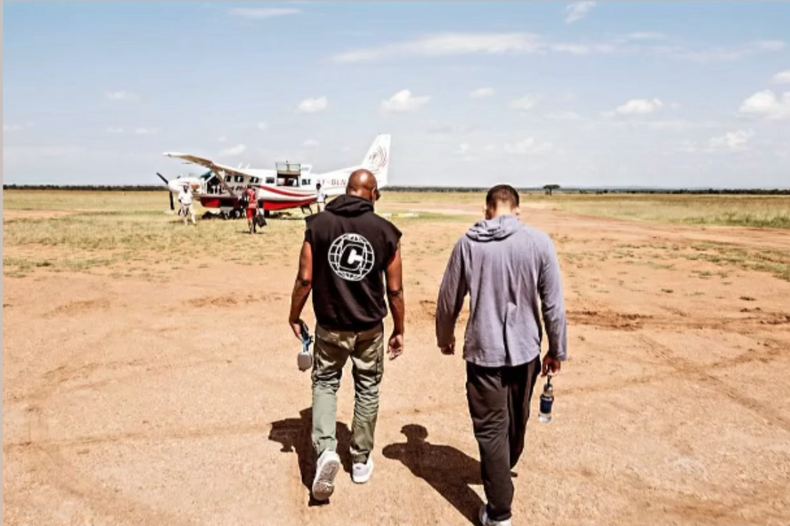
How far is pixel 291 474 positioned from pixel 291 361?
2811mm

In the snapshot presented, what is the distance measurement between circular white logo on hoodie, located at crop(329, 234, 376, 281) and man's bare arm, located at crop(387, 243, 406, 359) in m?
0.18

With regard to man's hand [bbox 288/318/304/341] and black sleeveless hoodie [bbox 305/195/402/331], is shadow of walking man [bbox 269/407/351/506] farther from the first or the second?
black sleeveless hoodie [bbox 305/195/402/331]

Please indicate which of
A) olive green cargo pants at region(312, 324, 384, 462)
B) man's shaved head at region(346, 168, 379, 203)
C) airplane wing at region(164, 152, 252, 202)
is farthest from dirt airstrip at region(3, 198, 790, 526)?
airplane wing at region(164, 152, 252, 202)

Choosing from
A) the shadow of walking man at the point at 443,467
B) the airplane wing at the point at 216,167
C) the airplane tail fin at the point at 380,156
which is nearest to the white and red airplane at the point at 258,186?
the airplane wing at the point at 216,167

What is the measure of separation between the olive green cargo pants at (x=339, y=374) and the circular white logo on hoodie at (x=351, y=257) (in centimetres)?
41

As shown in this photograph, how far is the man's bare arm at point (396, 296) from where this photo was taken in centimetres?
396

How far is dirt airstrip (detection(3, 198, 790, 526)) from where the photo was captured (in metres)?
3.91

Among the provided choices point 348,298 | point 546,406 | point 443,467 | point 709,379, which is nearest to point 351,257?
point 348,298

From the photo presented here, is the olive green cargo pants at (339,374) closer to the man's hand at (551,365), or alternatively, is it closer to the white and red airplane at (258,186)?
the man's hand at (551,365)

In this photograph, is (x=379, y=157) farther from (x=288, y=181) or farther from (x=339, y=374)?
(x=339, y=374)

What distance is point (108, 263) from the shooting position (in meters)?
14.9

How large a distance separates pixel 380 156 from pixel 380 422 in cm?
3634

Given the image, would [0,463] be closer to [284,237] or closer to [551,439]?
[551,439]

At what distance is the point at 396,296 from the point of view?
404cm
